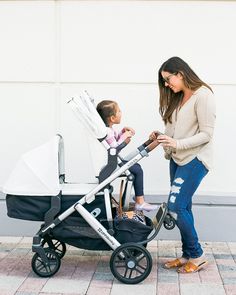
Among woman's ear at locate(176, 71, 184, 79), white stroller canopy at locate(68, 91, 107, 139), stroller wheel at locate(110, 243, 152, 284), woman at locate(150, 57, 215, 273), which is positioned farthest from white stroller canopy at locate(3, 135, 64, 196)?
woman's ear at locate(176, 71, 184, 79)

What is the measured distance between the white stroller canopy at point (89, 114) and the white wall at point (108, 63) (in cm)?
140

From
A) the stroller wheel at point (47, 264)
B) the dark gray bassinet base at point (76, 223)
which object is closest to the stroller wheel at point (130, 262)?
the dark gray bassinet base at point (76, 223)

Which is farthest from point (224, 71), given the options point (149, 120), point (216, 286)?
point (216, 286)

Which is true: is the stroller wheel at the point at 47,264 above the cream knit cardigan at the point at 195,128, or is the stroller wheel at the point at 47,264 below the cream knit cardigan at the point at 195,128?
below

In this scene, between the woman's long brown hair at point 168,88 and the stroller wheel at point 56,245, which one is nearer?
the woman's long brown hair at point 168,88

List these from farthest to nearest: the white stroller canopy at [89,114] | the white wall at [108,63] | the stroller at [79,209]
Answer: the white wall at [108,63] → the stroller at [79,209] → the white stroller canopy at [89,114]

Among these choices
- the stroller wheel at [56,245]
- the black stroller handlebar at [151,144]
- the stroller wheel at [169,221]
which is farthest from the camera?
the stroller wheel at [56,245]

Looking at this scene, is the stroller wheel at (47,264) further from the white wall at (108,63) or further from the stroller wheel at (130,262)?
the white wall at (108,63)

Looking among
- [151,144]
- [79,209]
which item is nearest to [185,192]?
[151,144]

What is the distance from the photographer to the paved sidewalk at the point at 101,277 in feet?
17.6

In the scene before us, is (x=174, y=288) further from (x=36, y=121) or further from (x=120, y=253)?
(x=36, y=121)

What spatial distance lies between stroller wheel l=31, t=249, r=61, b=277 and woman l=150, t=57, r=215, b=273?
38.1 inches

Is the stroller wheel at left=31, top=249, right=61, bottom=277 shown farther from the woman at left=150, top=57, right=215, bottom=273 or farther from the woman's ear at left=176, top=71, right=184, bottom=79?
the woman's ear at left=176, top=71, right=184, bottom=79

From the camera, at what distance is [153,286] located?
215 inches
